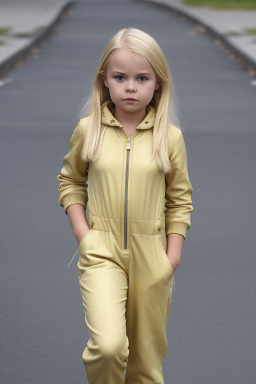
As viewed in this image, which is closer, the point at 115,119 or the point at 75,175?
the point at 115,119

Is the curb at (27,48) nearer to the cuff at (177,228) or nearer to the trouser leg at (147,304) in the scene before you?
the cuff at (177,228)

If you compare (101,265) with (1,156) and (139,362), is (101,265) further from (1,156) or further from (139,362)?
(1,156)

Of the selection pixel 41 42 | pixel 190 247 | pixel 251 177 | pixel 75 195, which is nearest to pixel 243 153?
pixel 251 177

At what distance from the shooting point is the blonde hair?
11.9 feet

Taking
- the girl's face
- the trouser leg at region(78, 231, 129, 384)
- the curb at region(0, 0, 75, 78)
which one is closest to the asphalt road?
the trouser leg at region(78, 231, 129, 384)

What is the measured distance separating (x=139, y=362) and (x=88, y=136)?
834 mm

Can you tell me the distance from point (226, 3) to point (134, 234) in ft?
109

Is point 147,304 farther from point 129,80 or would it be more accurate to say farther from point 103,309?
point 129,80

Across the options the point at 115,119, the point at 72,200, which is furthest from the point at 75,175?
the point at 115,119

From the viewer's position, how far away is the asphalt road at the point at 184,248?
505cm

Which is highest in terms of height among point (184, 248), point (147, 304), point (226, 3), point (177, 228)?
point (177, 228)

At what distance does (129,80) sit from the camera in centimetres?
365

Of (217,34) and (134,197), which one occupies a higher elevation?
(134,197)

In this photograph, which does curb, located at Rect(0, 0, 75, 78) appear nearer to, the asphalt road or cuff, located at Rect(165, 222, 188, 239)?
the asphalt road
